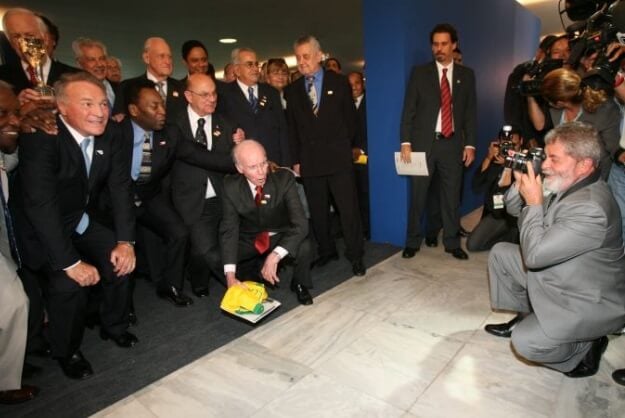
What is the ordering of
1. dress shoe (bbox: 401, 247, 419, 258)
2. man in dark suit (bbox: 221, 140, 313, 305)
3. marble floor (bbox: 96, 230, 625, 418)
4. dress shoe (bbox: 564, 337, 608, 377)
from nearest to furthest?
marble floor (bbox: 96, 230, 625, 418) < dress shoe (bbox: 564, 337, 608, 377) < man in dark suit (bbox: 221, 140, 313, 305) < dress shoe (bbox: 401, 247, 419, 258)

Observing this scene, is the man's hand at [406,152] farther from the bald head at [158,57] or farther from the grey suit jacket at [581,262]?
the bald head at [158,57]

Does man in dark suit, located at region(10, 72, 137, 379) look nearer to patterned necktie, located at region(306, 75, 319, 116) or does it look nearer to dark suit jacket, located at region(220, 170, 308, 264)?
dark suit jacket, located at region(220, 170, 308, 264)

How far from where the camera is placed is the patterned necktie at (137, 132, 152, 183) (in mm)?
2383

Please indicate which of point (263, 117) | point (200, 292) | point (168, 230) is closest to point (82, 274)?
point (168, 230)

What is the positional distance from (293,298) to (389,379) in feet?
3.23

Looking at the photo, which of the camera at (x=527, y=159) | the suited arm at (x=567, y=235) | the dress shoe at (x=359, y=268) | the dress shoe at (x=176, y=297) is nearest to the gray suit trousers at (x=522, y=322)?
the suited arm at (x=567, y=235)

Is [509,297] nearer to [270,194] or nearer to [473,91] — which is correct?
[270,194]

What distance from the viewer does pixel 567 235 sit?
150 centimetres

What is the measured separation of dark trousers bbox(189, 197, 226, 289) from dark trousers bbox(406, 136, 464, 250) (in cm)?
158

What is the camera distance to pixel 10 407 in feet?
5.63

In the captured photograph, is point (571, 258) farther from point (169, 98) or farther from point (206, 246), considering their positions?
point (169, 98)

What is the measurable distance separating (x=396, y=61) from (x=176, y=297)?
2.50 m

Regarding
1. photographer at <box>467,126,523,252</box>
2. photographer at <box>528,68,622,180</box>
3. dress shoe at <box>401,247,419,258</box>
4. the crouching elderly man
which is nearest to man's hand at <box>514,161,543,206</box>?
the crouching elderly man

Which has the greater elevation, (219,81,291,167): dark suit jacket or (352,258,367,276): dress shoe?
(219,81,291,167): dark suit jacket
